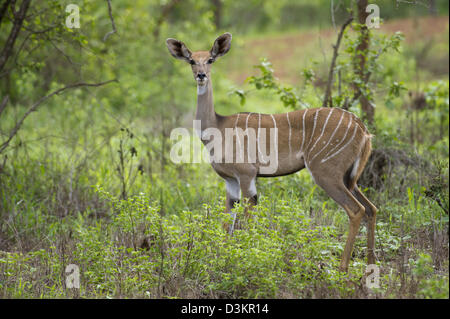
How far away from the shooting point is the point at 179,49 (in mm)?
5512

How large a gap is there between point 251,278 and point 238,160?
1486mm

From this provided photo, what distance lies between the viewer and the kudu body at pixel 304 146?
186 inches

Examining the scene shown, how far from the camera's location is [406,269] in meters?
4.28

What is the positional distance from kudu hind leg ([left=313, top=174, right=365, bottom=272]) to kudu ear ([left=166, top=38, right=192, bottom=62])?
169cm

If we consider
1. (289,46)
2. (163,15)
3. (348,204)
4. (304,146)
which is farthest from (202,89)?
(289,46)

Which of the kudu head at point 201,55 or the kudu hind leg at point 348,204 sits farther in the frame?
the kudu head at point 201,55

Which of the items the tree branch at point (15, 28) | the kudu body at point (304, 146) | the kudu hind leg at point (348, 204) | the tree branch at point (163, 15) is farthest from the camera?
the tree branch at point (163, 15)

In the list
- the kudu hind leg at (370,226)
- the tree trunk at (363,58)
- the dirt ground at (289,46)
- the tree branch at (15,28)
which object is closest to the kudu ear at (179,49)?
the tree branch at (15,28)

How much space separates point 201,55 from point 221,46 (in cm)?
27

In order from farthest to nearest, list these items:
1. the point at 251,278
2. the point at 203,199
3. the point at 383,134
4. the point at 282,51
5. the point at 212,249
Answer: the point at 282,51, the point at 383,134, the point at 203,199, the point at 212,249, the point at 251,278

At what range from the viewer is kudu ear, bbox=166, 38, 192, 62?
539 cm

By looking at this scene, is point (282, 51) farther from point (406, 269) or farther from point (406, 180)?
point (406, 269)

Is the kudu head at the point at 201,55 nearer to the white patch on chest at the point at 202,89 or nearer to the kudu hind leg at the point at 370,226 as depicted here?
the white patch on chest at the point at 202,89

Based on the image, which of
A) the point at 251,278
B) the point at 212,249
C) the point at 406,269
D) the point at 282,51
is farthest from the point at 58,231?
the point at 282,51
